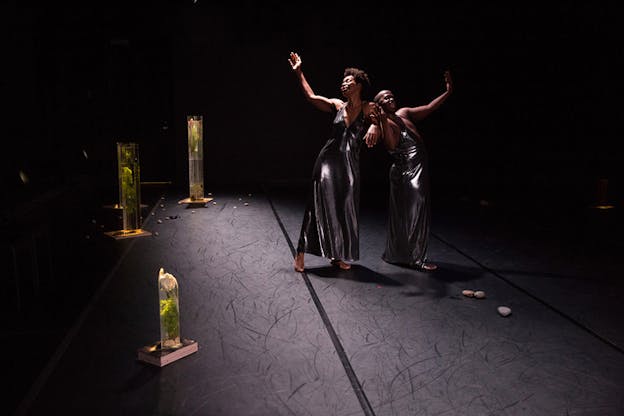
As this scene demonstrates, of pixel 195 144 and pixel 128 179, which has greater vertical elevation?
pixel 195 144

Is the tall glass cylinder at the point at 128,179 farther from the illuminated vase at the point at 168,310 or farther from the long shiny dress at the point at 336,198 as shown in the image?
the illuminated vase at the point at 168,310

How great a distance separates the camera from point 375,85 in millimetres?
9586

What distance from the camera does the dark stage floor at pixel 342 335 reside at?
2525 mm

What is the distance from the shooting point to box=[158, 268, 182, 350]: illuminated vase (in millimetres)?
2830

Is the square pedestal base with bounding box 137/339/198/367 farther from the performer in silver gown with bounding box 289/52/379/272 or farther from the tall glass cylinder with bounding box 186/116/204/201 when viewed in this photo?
the tall glass cylinder with bounding box 186/116/204/201

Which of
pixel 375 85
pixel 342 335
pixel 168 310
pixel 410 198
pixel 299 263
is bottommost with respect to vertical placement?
pixel 342 335

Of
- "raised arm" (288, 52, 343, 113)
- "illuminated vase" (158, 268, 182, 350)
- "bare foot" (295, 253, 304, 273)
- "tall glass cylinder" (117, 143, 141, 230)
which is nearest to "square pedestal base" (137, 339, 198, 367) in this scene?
"illuminated vase" (158, 268, 182, 350)

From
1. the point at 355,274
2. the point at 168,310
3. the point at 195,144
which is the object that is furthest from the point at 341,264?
the point at 195,144

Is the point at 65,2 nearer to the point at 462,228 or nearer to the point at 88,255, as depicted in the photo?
the point at 88,255

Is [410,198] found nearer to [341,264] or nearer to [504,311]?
[341,264]

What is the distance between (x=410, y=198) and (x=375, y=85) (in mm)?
5510

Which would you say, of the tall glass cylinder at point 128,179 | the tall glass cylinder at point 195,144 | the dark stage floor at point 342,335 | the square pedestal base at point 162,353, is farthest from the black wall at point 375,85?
the square pedestal base at point 162,353

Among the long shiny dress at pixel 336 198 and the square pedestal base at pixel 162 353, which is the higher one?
the long shiny dress at pixel 336 198

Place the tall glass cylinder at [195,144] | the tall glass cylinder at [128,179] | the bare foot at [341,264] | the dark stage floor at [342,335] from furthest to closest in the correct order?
1. the tall glass cylinder at [195,144]
2. the tall glass cylinder at [128,179]
3. the bare foot at [341,264]
4. the dark stage floor at [342,335]
